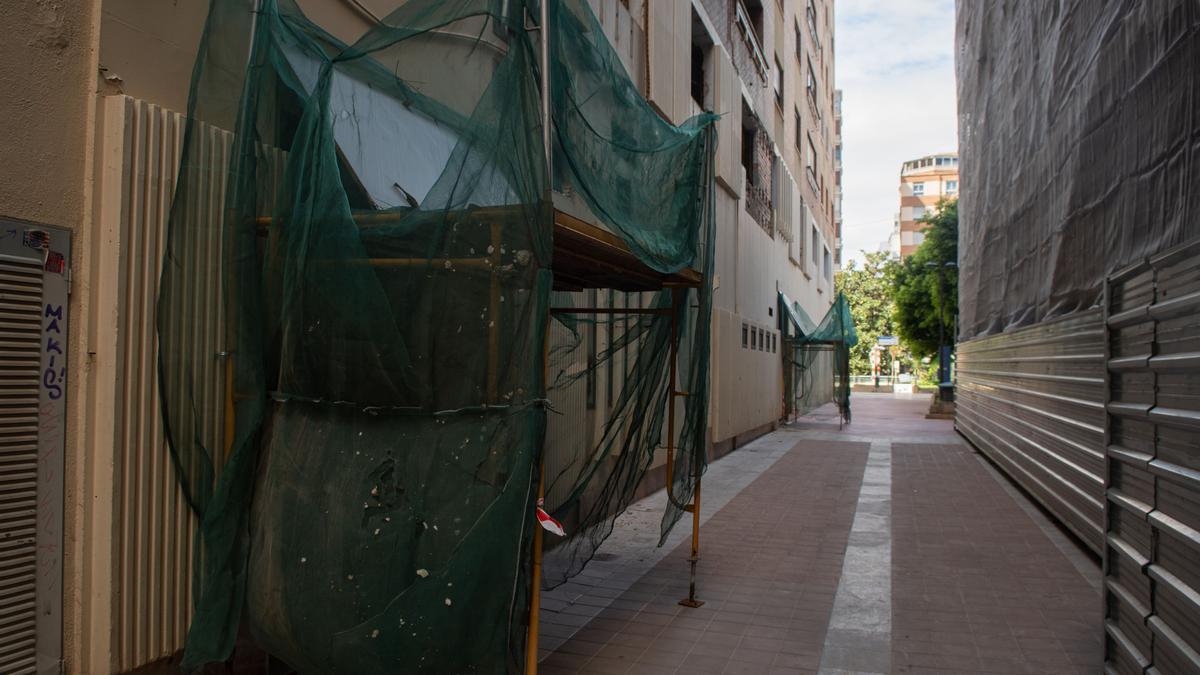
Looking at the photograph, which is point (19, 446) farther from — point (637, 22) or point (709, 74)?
point (709, 74)

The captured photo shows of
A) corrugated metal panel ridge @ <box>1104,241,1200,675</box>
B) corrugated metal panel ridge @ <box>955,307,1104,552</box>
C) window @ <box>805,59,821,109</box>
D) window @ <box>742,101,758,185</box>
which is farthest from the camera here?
window @ <box>805,59,821,109</box>

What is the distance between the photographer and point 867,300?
6569 cm

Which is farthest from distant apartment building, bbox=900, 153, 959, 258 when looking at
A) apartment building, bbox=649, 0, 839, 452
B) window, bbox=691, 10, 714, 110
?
window, bbox=691, 10, 714, 110

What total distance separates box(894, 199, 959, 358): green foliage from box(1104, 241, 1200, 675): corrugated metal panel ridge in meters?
25.7

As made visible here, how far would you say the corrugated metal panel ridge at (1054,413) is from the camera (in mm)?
7059

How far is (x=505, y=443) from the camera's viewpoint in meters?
3.44

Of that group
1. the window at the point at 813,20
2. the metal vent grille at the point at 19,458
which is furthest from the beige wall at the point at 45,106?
the window at the point at 813,20

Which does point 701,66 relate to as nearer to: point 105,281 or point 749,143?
point 749,143

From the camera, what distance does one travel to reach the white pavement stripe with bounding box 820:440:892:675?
4.85 metres

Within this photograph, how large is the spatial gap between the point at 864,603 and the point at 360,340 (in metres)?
4.23

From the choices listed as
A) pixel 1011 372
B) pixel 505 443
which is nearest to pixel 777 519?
pixel 1011 372

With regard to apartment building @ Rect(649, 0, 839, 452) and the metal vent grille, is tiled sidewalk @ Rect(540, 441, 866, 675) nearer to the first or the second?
the metal vent grille

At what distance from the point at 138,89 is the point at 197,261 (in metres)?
0.78

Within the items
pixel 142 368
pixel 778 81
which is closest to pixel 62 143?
pixel 142 368
